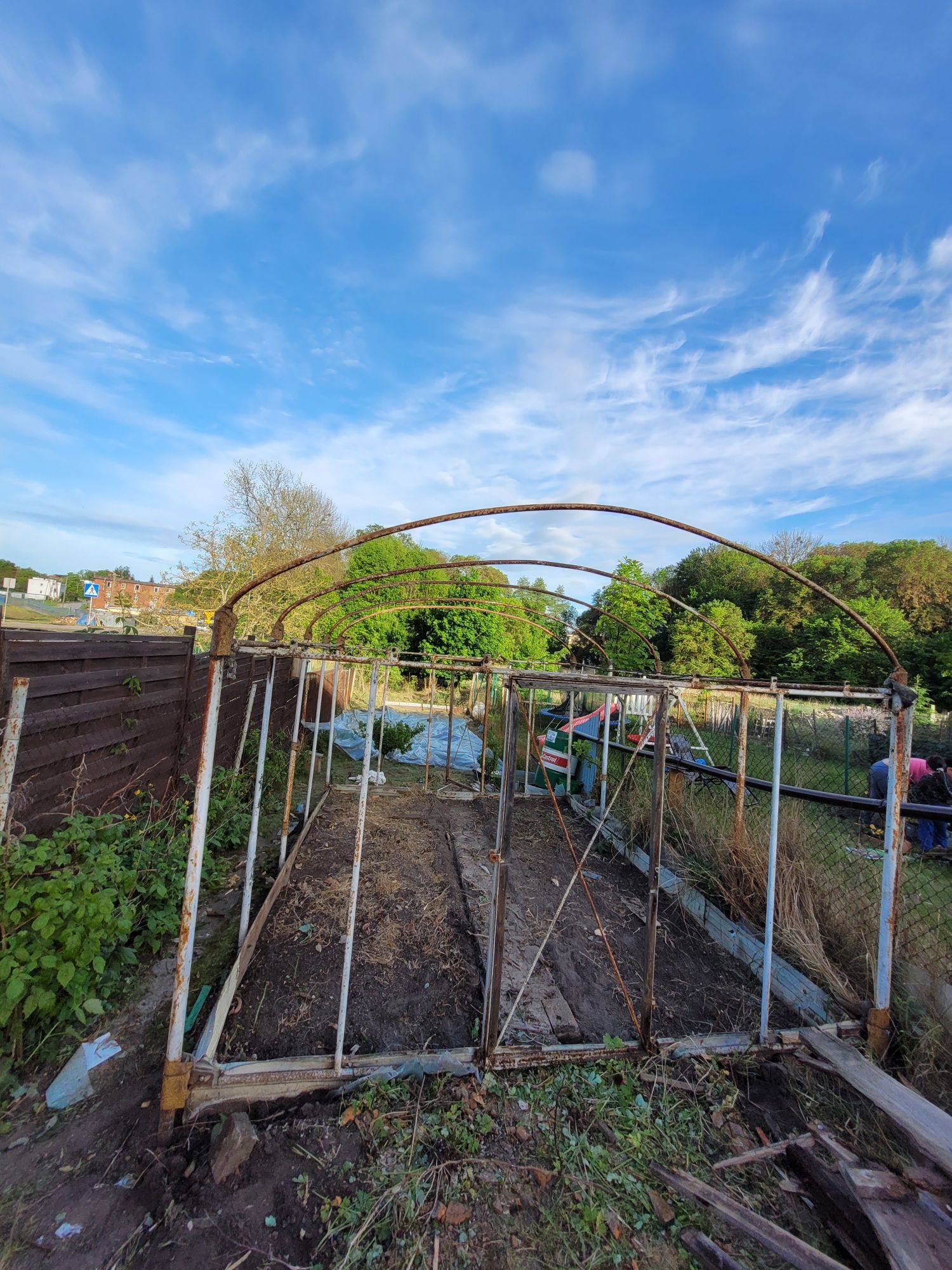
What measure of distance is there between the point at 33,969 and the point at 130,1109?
2.25 feet

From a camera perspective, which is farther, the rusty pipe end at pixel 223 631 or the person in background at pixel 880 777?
the person in background at pixel 880 777

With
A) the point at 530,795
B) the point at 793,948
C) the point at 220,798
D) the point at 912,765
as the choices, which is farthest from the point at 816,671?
the point at 220,798

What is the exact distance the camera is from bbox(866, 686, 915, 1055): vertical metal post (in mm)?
2477

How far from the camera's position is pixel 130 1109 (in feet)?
6.64

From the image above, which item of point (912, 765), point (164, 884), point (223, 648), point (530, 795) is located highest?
point (223, 648)

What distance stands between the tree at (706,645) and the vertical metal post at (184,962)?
20215mm

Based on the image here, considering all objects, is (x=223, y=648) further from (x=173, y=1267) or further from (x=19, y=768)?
(x=173, y=1267)

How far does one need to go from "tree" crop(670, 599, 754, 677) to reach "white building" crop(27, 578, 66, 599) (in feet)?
78.8

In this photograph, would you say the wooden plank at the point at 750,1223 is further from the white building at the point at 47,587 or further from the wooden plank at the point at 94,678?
the white building at the point at 47,587

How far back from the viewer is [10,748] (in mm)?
2166

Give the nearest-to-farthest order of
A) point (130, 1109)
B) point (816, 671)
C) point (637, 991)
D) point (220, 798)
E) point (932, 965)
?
point (130, 1109) < point (932, 965) < point (637, 991) < point (220, 798) < point (816, 671)

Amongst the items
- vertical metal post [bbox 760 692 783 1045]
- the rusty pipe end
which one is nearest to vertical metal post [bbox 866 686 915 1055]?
vertical metal post [bbox 760 692 783 1045]

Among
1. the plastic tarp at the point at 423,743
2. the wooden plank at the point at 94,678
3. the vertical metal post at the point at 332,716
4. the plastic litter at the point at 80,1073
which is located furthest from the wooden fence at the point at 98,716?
the plastic tarp at the point at 423,743

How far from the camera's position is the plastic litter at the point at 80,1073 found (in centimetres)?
204
